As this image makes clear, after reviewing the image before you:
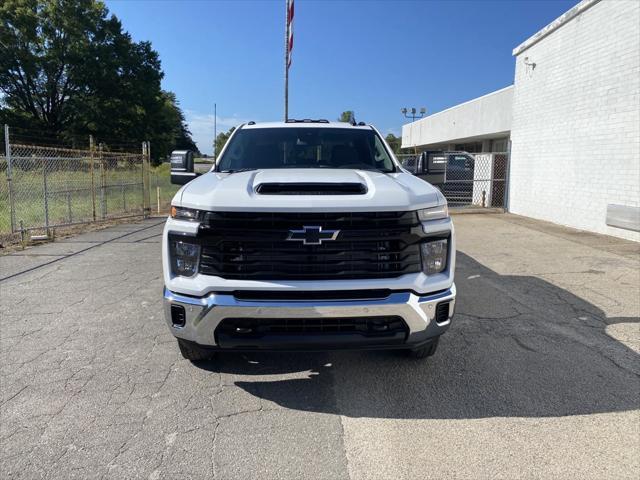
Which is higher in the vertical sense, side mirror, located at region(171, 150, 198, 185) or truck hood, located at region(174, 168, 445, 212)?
side mirror, located at region(171, 150, 198, 185)

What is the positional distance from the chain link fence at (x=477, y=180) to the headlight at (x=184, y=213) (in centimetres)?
1388

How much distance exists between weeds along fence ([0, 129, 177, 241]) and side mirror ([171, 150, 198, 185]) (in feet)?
21.2

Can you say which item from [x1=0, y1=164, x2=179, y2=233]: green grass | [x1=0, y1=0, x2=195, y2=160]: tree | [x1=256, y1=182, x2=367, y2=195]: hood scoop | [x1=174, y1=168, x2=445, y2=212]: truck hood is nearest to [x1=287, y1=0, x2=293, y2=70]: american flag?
[x1=0, y1=164, x2=179, y2=233]: green grass

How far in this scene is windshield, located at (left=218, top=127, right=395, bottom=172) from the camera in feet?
14.7

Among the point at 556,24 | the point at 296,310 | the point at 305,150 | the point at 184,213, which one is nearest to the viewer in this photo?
the point at 296,310

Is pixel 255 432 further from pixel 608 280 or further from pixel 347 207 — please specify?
pixel 608 280

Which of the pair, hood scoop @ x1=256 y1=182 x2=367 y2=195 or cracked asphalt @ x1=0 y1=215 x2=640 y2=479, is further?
hood scoop @ x1=256 y1=182 x2=367 y2=195

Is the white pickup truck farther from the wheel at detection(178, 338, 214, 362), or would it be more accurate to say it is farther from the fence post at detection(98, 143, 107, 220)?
the fence post at detection(98, 143, 107, 220)

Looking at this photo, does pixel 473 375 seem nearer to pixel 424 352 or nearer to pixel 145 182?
pixel 424 352

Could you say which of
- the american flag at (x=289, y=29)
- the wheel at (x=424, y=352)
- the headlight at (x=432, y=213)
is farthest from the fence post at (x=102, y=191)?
→ the headlight at (x=432, y=213)

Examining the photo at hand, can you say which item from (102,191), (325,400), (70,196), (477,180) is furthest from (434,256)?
(477,180)

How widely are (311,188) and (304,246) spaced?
0.46 m

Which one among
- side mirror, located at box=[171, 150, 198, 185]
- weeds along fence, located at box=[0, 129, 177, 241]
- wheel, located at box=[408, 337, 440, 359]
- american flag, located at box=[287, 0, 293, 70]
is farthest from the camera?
american flag, located at box=[287, 0, 293, 70]

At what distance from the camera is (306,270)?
3.04 meters
